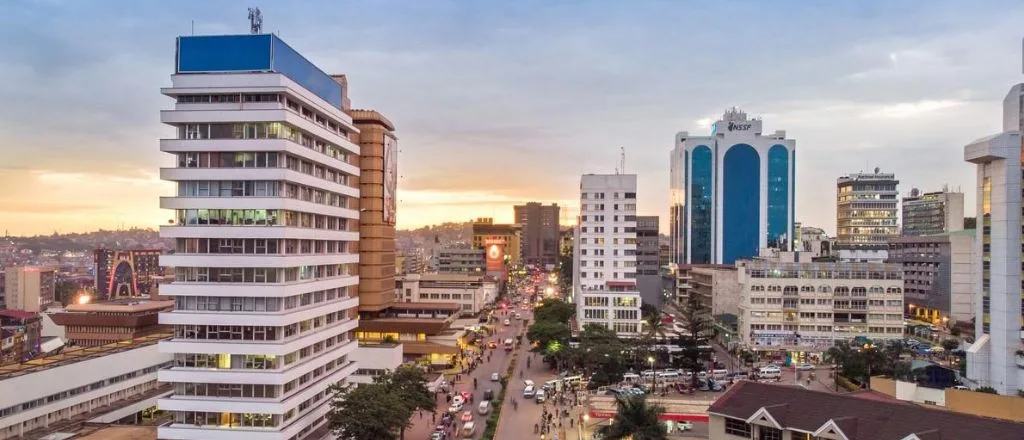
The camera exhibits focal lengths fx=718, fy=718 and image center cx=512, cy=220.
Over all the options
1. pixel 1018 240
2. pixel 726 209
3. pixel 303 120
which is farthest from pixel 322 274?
pixel 726 209

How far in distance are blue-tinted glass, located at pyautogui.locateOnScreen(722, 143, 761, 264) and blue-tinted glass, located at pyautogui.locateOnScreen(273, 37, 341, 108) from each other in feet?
332

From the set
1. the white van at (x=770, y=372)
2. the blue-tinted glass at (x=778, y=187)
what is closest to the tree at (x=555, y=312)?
the white van at (x=770, y=372)

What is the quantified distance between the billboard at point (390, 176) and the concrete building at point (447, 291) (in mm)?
28409

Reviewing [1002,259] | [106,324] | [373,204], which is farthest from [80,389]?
[1002,259]

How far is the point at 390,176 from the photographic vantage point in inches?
3204

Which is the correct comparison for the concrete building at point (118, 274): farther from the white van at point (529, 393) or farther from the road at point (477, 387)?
the white van at point (529, 393)

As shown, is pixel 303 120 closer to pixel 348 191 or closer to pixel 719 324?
pixel 348 191

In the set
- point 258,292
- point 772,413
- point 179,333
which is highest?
point 258,292

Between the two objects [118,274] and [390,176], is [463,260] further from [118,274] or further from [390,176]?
[390,176]

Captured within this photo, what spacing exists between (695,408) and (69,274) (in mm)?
193729

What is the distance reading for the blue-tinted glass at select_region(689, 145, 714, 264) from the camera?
137625 mm

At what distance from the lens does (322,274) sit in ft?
143

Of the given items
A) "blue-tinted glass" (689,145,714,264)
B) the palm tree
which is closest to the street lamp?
the palm tree

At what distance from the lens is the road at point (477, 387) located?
50750mm
